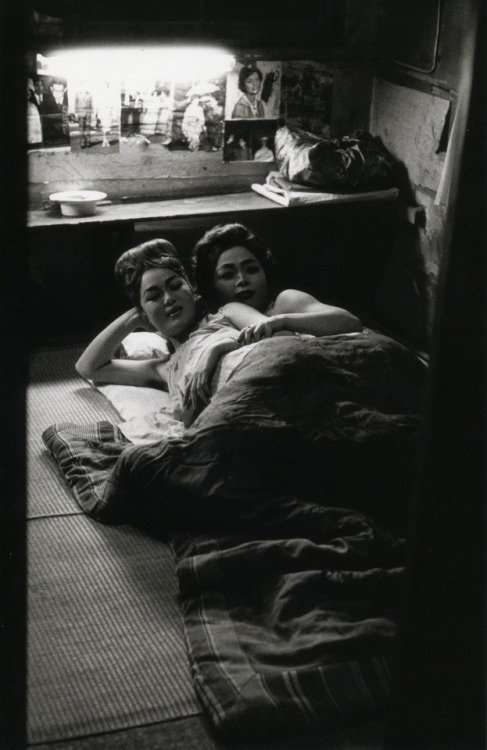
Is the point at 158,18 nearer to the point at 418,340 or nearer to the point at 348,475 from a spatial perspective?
the point at 418,340

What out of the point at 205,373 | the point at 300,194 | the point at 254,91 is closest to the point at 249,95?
the point at 254,91

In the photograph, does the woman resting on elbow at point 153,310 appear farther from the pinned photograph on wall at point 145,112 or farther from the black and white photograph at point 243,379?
the pinned photograph on wall at point 145,112

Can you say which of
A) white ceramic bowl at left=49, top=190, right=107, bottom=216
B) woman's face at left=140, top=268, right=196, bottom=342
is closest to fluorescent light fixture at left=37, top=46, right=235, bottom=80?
white ceramic bowl at left=49, top=190, right=107, bottom=216

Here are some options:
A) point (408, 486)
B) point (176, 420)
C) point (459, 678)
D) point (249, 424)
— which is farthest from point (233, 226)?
point (459, 678)

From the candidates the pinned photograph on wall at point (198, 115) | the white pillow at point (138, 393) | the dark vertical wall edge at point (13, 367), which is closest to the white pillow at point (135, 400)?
the white pillow at point (138, 393)

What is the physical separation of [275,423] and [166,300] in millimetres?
802

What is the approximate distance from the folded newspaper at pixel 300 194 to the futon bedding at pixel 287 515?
1233mm

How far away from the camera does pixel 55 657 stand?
1800mm

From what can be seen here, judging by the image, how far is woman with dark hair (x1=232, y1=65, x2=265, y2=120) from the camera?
12.5ft

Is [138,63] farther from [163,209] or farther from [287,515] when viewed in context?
[287,515]

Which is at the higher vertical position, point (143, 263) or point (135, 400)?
point (143, 263)

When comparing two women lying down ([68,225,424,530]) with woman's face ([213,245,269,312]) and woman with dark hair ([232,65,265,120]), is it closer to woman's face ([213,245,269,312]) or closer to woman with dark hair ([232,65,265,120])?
woman's face ([213,245,269,312])

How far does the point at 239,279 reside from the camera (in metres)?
2.86

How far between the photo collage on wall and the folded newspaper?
0.24 metres
